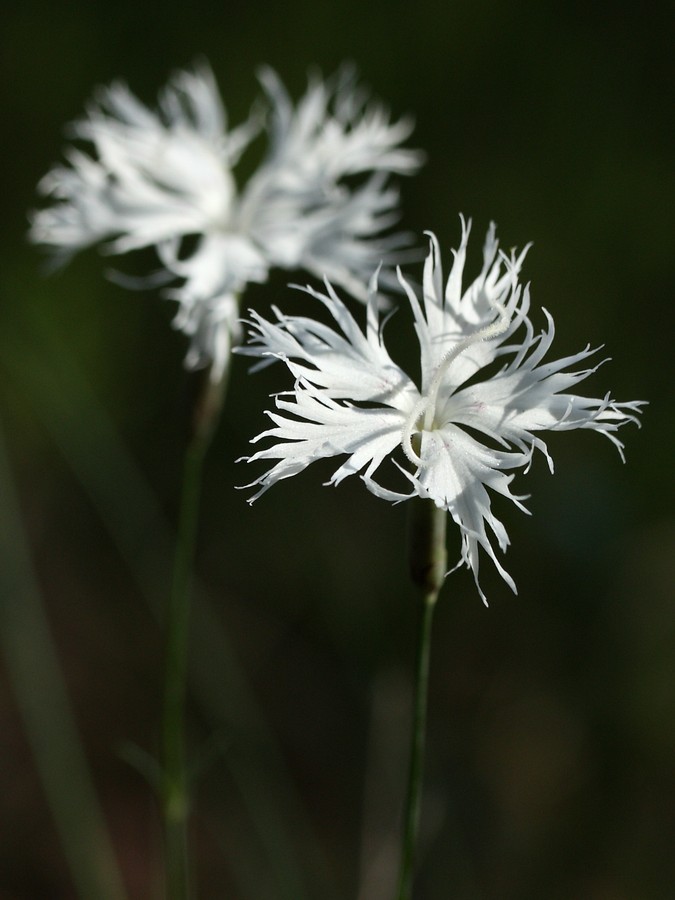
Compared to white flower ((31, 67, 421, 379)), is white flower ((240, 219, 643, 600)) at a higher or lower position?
lower

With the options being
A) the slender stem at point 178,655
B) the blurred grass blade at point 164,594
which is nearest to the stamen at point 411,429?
the slender stem at point 178,655

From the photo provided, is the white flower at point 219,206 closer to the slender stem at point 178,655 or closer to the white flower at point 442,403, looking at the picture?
the slender stem at point 178,655

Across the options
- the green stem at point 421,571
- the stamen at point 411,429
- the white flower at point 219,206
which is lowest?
the green stem at point 421,571

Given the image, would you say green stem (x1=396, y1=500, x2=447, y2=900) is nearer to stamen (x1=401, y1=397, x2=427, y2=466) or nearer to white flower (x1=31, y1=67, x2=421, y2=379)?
A: stamen (x1=401, y1=397, x2=427, y2=466)

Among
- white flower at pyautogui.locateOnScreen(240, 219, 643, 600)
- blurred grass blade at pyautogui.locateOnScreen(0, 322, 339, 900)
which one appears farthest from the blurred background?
white flower at pyautogui.locateOnScreen(240, 219, 643, 600)

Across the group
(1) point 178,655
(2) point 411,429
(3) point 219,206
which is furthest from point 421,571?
(3) point 219,206

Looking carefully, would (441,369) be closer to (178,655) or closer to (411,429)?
(411,429)
